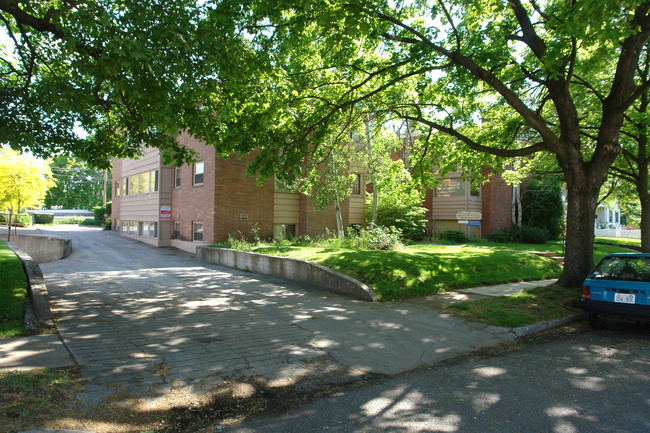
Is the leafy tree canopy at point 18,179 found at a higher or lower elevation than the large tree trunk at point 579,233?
higher

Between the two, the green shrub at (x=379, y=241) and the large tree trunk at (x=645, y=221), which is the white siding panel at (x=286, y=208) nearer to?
the green shrub at (x=379, y=241)

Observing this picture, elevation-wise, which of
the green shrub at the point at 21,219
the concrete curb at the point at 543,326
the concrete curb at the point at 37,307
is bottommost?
the concrete curb at the point at 543,326

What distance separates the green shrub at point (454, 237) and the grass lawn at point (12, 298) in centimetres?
2242

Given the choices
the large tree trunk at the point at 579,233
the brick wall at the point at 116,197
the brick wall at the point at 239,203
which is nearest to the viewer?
the large tree trunk at the point at 579,233

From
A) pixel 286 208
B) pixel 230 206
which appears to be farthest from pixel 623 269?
pixel 286 208

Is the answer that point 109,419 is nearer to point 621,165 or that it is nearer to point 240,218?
point 240,218

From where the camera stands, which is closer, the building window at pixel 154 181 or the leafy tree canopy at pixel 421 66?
the leafy tree canopy at pixel 421 66

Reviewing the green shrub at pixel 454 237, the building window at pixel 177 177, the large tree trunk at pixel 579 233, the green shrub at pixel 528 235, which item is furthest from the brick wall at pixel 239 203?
the green shrub at pixel 528 235

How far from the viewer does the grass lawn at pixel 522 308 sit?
26.6ft

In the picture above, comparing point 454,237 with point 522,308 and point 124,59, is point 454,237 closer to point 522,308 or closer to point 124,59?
point 522,308

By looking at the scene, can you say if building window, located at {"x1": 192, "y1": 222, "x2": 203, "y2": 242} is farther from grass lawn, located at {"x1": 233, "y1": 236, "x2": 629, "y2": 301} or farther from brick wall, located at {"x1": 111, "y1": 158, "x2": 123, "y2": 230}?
brick wall, located at {"x1": 111, "y1": 158, "x2": 123, "y2": 230}

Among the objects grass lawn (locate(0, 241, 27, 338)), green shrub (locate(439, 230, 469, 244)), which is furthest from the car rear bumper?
green shrub (locate(439, 230, 469, 244))

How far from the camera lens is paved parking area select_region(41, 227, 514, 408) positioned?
5298mm

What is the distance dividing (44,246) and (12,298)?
18.5 metres
